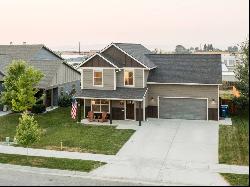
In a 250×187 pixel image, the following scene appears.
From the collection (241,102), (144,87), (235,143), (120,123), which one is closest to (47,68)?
(120,123)

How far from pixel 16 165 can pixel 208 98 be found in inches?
739

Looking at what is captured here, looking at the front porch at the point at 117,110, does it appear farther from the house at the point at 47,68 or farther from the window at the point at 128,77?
the house at the point at 47,68

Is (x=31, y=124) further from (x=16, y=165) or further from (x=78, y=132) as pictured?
(x=78, y=132)

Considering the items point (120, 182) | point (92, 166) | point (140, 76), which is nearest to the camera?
point (120, 182)

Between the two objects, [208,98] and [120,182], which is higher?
[208,98]

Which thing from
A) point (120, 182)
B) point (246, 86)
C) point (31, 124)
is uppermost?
point (246, 86)

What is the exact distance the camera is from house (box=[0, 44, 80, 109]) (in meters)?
42.1

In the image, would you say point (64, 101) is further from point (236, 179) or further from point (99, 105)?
point (236, 179)

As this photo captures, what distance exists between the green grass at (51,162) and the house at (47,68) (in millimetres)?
16612

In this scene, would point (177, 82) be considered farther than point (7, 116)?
No

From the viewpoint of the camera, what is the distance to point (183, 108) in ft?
118

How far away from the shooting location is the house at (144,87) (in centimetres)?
3500

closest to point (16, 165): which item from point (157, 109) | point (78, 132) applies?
point (78, 132)

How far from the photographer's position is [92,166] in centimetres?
2258
